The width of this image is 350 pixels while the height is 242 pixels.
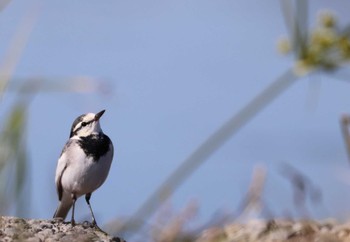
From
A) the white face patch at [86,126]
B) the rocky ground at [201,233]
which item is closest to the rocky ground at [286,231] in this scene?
the rocky ground at [201,233]

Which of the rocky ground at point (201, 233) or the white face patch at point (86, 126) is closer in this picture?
the rocky ground at point (201, 233)

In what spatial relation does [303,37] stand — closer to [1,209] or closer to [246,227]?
[1,209]

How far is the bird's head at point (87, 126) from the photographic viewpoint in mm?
6746

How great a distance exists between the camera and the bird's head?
6746 millimetres

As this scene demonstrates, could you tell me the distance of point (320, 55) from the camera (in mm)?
3248

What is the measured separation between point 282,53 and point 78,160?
2792 mm

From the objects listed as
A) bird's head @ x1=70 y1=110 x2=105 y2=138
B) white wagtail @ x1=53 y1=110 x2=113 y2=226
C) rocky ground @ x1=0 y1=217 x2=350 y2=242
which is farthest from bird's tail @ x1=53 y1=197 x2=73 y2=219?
rocky ground @ x1=0 y1=217 x2=350 y2=242

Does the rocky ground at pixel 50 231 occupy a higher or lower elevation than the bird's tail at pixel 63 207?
lower

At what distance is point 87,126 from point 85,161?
18.8 inches

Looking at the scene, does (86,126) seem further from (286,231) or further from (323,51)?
(323,51)

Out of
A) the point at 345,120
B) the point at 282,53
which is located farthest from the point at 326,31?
the point at 345,120

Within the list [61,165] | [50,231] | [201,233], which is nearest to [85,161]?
[61,165]

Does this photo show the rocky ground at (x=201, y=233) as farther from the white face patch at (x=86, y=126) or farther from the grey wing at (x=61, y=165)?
the white face patch at (x=86, y=126)

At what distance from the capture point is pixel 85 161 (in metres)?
Answer: 6.38
